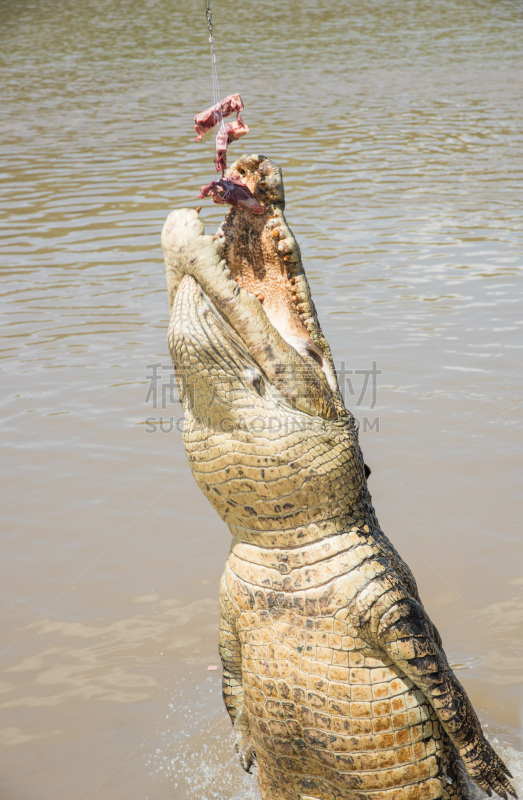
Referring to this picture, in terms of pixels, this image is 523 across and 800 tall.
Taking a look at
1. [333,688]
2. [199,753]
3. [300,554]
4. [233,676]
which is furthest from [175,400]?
[333,688]

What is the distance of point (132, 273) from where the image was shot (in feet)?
31.8

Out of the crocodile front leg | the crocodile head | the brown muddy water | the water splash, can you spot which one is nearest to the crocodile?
the crocodile head

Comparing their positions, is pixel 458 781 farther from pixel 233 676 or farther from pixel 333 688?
pixel 233 676

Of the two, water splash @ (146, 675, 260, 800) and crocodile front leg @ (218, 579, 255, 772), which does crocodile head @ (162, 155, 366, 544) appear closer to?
crocodile front leg @ (218, 579, 255, 772)

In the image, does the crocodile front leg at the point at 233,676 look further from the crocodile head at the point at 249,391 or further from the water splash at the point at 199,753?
the water splash at the point at 199,753

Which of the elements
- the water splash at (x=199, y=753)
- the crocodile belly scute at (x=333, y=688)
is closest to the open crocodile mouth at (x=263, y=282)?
the crocodile belly scute at (x=333, y=688)

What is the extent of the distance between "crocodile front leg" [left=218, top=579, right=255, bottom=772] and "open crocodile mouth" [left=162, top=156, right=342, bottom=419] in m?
0.75

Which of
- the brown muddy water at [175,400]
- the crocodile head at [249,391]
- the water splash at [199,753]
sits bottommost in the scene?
the water splash at [199,753]

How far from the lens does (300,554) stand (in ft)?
8.52

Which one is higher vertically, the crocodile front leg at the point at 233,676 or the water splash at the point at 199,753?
the crocodile front leg at the point at 233,676

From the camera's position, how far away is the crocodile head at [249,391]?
2.49 m

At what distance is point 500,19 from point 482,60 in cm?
645

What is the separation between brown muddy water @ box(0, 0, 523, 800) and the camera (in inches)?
172

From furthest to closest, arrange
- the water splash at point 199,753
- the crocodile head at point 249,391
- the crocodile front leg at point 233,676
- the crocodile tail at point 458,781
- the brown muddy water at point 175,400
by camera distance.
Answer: the brown muddy water at point 175,400 < the water splash at point 199,753 < the crocodile front leg at point 233,676 < the crocodile tail at point 458,781 < the crocodile head at point 249,391
